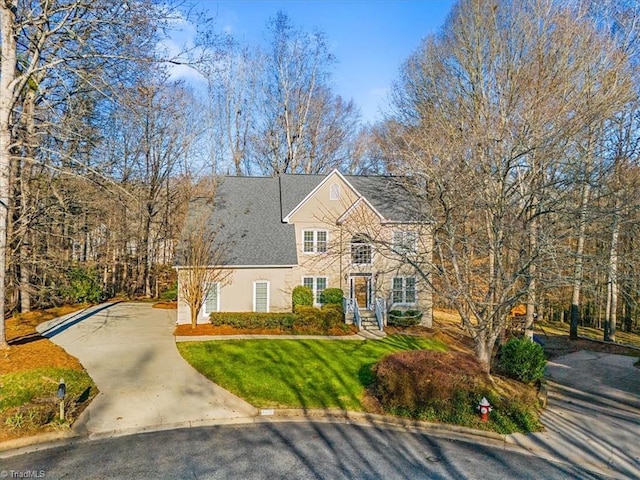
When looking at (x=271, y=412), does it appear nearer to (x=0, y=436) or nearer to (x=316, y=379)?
(x=316, y=379)

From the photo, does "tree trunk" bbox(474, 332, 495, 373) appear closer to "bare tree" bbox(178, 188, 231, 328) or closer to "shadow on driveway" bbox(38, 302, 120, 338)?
"bare tree" bbox(178, 188, 231, 328)

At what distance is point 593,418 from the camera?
975 cm

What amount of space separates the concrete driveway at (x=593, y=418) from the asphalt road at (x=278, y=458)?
0.66 metres

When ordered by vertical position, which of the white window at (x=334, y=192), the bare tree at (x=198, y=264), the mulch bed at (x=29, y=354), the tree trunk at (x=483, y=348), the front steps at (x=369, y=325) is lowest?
the front steps at (x=369, y=325)

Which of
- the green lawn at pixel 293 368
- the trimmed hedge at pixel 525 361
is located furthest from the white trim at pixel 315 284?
the trimmed hedge at pixel 525 361

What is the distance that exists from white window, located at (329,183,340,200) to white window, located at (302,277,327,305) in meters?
4.23

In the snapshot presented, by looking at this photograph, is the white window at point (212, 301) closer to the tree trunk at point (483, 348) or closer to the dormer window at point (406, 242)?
the dormer window at point (406, 242)

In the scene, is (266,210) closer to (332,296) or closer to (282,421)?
Result: (332,296)

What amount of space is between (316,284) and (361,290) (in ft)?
8.11

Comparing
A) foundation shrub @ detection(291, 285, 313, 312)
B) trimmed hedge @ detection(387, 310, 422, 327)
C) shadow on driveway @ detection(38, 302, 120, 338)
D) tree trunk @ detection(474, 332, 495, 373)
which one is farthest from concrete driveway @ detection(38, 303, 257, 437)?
trimmed hedge @ detection(387, 310, 422, 327)

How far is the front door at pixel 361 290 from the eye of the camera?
69.7 ft

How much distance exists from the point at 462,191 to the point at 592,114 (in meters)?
5.33

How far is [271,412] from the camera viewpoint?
925cm

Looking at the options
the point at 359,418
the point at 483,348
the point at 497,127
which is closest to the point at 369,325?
the point at 483,348
